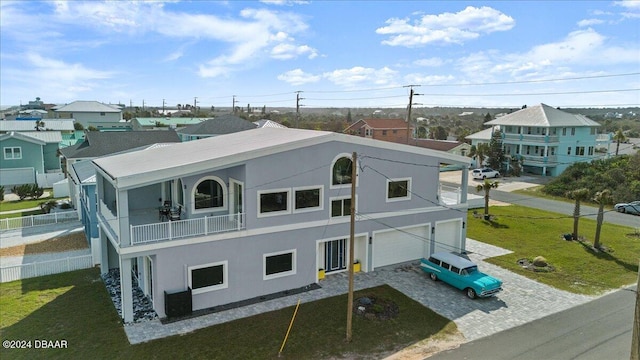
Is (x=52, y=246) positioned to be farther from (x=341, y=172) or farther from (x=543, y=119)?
(x=543, y=119)

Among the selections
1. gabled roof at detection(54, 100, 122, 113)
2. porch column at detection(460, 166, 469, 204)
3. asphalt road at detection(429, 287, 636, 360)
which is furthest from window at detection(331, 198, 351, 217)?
gabled roof at detection(54, 100, 122, 113)

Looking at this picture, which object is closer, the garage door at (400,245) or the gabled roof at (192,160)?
the gabled roof at (192,160)

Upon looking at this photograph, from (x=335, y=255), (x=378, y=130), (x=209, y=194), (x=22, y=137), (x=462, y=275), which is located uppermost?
(x=378, y=130)

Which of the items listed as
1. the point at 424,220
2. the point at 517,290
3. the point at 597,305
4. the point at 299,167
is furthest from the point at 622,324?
the point at 299,167

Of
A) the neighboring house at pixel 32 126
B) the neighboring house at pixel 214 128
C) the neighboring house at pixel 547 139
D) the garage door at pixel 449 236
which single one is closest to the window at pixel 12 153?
the neighboring house at pixel 32 126

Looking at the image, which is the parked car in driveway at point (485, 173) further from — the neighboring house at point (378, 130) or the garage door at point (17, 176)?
the garage door at point (17, 176)

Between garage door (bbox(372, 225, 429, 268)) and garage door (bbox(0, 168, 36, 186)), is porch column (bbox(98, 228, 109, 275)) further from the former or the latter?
garage door (bbox(0, 168, 36, 186))

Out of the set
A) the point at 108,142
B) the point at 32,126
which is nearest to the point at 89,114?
the point at 32,126
